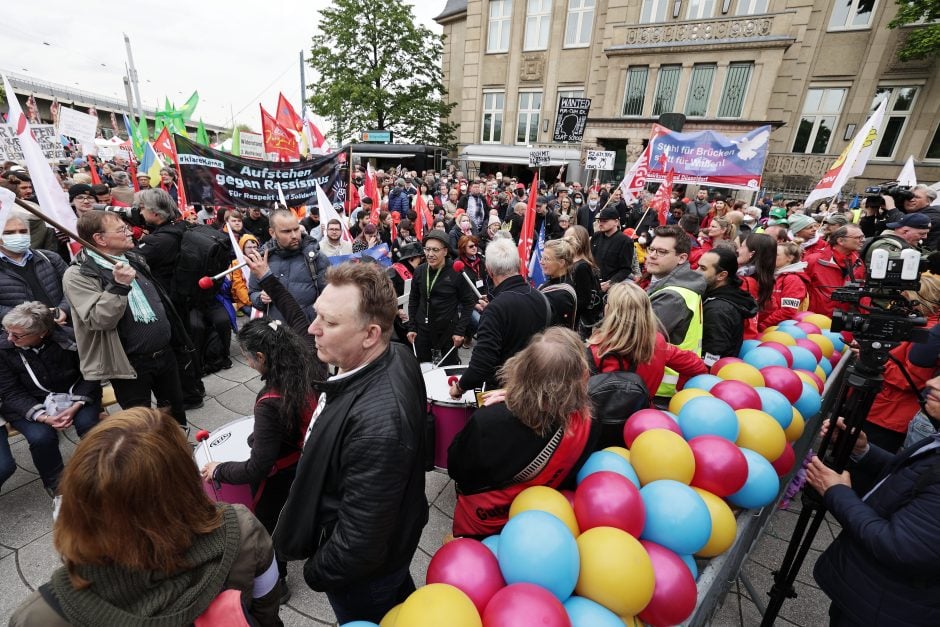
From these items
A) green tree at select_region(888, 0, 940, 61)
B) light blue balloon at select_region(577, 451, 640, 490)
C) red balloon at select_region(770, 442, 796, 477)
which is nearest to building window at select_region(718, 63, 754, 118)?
green tree at select_region(888, 0, 940, 61)

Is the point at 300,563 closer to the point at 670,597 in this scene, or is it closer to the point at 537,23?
the point at 670,597

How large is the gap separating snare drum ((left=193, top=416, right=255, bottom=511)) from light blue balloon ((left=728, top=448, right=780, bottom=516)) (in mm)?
2504

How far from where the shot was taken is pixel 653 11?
18594 millimetres

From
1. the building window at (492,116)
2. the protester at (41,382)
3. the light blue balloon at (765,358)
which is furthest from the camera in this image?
the building window at (492,116)

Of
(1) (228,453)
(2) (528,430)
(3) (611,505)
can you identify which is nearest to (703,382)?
(3) (611,505)

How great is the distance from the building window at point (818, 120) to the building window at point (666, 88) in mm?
5169

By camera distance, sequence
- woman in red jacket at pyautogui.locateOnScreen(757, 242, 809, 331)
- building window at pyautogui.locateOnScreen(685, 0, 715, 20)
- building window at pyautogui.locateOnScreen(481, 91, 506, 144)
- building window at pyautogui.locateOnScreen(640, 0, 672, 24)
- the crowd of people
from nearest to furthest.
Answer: the crowd of people → woman in red jacket at pyautogui.locateOnScreen(757, 242, 809, 331) → building window at pyautogui.locateOnScreen(685, 0, 715, 20) → building window at pyautogui.locateOnScreen(640, 0, 672, 24) → building window at pyautogui.locateOnScreen(481, 91, 506, 144)

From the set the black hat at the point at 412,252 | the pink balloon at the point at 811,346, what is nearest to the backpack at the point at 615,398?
the pink balloon at the point at 811,346

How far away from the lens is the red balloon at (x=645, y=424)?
2.10 metres

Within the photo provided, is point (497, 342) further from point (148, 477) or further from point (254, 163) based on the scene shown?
point (254, 163)

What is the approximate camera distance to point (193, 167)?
16.4ft

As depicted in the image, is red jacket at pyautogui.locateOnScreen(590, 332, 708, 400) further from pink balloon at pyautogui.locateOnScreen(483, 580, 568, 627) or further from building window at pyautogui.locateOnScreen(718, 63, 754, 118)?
building window at pyautogui.locateOnScreen(718, 63, 754, 118)

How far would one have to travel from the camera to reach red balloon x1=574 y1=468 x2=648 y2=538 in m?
1.66

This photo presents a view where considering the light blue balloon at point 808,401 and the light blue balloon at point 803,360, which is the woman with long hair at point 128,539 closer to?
the light blue balloon at point 808,401
